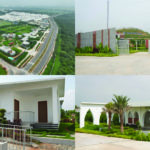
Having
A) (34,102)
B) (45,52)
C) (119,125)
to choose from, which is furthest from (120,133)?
(45,52)

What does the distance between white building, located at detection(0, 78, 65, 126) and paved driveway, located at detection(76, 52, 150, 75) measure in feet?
4.07

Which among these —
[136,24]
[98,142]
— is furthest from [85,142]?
[136,24]

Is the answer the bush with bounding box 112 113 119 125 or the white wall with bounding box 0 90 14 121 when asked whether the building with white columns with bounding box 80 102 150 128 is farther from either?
the white wall with bounding box 0 90 14 121

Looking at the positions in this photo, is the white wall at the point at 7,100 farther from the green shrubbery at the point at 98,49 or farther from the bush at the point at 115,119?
the bush at the point at 115,119

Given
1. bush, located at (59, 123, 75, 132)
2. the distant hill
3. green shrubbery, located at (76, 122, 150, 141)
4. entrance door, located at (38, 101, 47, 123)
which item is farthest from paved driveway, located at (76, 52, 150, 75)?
green shrubbery, located at (76, 122, 150, 141)

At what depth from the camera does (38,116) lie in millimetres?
9719

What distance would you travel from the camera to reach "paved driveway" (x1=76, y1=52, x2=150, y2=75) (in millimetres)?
10500

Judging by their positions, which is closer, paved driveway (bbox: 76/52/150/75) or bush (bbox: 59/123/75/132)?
bush (bbox: 59/123/75/132)

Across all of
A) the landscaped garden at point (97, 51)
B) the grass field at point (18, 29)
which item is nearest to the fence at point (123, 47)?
the landscaped garden at point (97, 51)

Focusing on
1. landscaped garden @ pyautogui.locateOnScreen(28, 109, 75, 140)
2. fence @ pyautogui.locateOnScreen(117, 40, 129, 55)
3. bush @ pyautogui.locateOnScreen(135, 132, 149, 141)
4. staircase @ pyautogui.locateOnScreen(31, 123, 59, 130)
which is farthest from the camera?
bush @ pyautogui.locateOnScreen(135, 132, 149, 141)

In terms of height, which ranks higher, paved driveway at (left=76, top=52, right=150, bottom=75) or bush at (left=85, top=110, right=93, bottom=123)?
paved driveway at (left=76, top=52, right=150, bottom=75)

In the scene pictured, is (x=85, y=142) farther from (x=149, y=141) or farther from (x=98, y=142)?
(x=149, y=141)

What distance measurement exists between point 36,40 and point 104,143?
458 centimetres

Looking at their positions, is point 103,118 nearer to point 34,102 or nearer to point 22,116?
point 34,102
